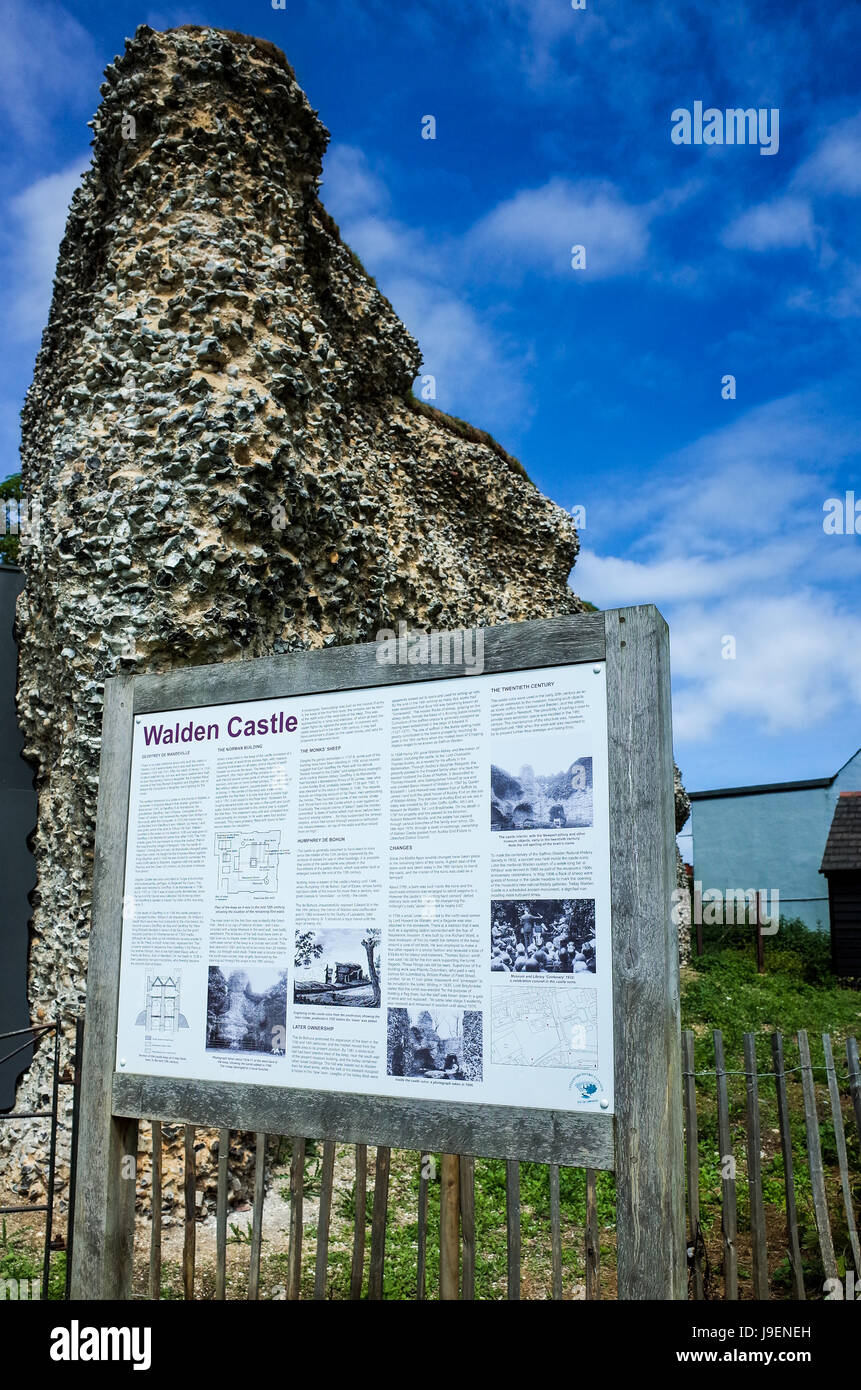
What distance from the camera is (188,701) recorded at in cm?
372

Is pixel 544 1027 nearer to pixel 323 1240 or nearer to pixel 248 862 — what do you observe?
pixel 248 862

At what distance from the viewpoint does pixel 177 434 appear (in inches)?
257

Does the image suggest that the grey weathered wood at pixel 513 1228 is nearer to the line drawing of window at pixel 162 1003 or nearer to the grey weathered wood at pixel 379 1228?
the grey weathered wood at pixel 379 1228

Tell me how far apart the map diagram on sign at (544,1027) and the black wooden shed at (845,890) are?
76.5 ft

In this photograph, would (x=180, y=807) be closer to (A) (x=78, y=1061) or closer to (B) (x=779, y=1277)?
(A) (x=78, y=1061)

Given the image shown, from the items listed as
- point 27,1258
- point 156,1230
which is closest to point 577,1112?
point 156,1230

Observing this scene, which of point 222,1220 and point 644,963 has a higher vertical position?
point 644,963

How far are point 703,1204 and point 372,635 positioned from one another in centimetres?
501

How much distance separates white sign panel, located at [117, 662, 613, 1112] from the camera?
2766 millimetres

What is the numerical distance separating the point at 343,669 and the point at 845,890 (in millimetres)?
24393

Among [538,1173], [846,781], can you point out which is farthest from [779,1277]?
[846,781]
